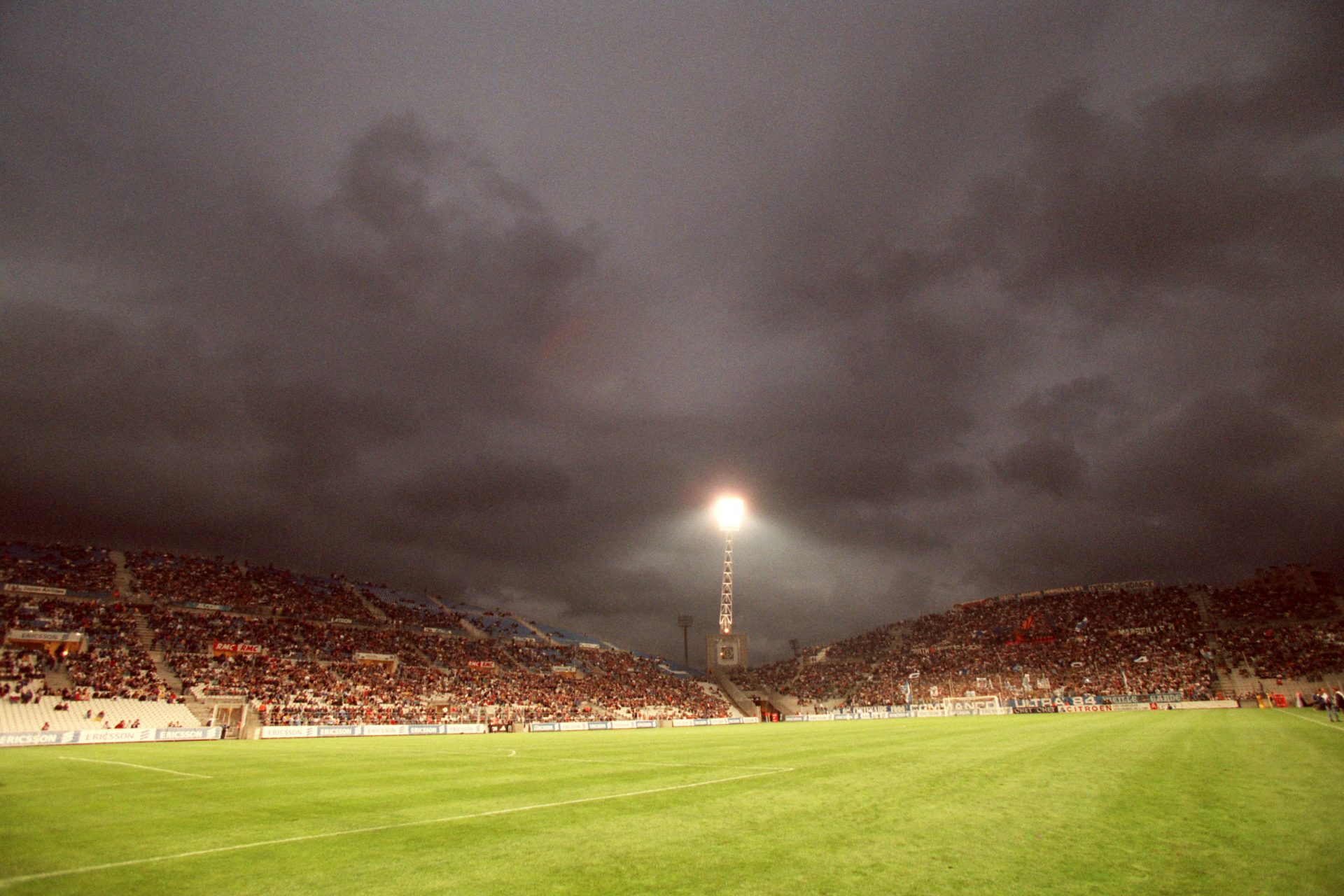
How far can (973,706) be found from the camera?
211 feet

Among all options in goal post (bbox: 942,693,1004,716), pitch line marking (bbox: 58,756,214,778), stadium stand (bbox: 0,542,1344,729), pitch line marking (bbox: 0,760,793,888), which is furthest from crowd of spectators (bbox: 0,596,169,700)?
goal post (bbox: 942,693,1004,716)

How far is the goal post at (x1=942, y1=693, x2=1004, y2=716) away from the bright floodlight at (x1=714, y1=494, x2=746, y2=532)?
33.7 m

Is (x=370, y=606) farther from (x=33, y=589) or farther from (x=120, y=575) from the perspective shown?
(x=33, y=589)

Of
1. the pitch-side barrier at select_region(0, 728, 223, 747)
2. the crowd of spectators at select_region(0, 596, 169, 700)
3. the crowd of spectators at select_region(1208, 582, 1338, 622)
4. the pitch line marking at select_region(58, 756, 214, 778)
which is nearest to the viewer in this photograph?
the pitch line marking at select_region(58, 756, 214, 778)

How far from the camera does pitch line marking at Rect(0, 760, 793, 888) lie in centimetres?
661

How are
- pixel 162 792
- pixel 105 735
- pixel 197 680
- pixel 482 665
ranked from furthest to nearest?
pixel 482 665
pixel 197 680
pixel 105 735
pixel 162 792

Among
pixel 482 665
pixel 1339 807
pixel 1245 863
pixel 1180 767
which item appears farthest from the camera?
pixel 482 665

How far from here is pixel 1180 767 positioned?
13.6 metres

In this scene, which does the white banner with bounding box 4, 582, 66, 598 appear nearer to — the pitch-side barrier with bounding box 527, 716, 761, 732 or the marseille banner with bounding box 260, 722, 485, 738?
the marseille banner with bounding box 260, 722, 485, 738

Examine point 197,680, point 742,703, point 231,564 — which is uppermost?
point 231,564

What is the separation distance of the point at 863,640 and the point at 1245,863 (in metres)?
101

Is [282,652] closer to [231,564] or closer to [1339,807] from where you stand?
[231,564]

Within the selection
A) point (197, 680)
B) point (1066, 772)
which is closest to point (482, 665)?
point (197, 680)

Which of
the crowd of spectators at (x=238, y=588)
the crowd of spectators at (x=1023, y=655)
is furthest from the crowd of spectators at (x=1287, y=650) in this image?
the crowd of spectators at (x=238, y=588)
